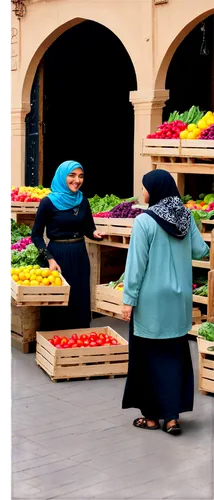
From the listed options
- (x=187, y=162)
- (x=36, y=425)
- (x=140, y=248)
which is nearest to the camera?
(x=140, y=248)

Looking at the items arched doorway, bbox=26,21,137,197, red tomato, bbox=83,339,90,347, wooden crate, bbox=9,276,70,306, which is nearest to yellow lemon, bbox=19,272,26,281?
wooden crate, bbox=9,276,70,306

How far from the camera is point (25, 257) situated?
7668 mm

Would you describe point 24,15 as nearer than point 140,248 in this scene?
No

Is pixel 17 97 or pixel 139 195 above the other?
pixel 17 97

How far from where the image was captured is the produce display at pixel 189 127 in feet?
25.8

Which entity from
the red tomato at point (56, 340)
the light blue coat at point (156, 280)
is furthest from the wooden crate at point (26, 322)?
the light blue coat at point (156, 280)

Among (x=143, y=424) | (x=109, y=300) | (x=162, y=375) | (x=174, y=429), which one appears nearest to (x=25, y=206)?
(x=109, y=300)

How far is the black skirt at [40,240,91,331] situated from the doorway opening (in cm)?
690

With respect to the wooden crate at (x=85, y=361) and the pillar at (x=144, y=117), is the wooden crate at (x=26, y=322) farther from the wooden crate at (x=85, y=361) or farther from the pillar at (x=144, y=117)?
the pillar at (x=144, y=117)

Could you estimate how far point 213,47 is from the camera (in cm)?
1402

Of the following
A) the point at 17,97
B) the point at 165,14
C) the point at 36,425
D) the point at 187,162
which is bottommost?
the point at 36,425

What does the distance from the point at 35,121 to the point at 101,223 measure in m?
4.46
